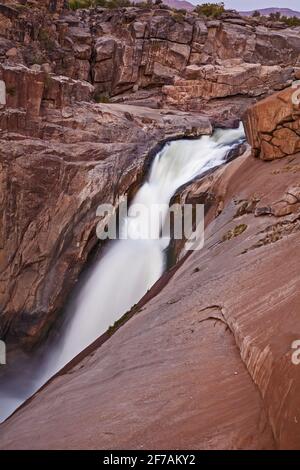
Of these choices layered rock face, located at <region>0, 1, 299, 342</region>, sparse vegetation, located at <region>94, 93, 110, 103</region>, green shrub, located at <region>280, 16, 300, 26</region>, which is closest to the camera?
layered rock face, located at <region>0, 1, 299, 342</region>

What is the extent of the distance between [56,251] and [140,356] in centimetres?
1093

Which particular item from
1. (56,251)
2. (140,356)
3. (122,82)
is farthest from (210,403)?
(122,82)

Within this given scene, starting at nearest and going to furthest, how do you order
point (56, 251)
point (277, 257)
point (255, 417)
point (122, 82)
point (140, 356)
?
point (255, 417), point (140, 356), point (277, 257), point (56, 251), point (122, 82)

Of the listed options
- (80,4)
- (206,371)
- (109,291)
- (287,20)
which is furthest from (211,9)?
(206,371)

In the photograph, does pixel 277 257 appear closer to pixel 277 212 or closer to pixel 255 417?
pixel 277 212

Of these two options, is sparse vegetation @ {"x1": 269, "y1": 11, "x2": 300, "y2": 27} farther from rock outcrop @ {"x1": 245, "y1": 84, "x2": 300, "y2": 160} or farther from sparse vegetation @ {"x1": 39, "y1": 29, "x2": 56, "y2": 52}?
rock outcrop @ {"x1": 245, "y1": 84, "x2": 300, "y2": 160}

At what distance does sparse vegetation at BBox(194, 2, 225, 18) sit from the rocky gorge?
3136mm

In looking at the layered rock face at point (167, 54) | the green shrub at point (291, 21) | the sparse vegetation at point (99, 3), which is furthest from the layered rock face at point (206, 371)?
the sparse vegetation at point (99, 3)

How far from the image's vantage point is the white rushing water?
15.5m

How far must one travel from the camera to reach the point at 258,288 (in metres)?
7.37

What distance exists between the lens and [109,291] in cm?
1648

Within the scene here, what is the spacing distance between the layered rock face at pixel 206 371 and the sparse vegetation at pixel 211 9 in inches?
1544

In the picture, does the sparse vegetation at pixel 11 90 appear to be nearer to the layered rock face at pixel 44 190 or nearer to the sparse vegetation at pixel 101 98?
Answer: the layered rock face at pixel 44 190

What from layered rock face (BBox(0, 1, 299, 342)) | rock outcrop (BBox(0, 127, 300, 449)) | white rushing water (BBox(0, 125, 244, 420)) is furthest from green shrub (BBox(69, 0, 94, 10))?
rock outcrop (BBox(0, 127, 300, 449))
